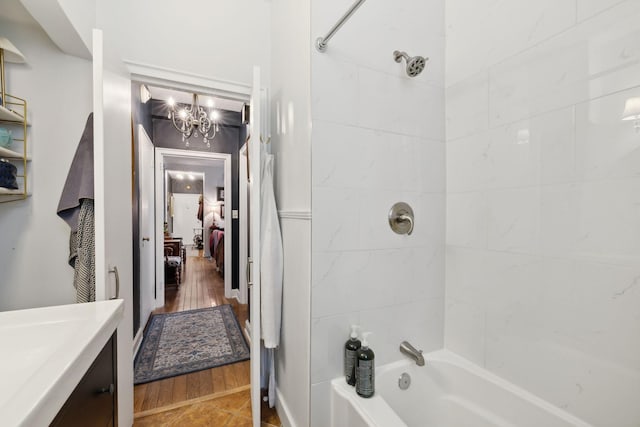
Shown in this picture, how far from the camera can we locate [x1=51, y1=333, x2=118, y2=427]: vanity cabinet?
644mm

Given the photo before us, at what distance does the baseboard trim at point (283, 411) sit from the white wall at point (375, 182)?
32 cm

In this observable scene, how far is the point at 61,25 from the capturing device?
1217 mm

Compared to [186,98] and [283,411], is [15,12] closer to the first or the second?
[186,98]

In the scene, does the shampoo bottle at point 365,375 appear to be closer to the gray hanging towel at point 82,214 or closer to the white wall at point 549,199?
the white wall at point 549,199

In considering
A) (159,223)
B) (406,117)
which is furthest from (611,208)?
(159,223)

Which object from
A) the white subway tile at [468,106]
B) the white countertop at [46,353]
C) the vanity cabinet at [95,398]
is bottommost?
the vanity cabinet at [95,398]

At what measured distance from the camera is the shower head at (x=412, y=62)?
127 cm

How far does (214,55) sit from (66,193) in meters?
1.15

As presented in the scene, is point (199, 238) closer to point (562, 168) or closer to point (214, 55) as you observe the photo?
point (214, 55)

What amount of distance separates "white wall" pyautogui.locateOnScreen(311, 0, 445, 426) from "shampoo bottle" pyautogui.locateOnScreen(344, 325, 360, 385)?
4cm

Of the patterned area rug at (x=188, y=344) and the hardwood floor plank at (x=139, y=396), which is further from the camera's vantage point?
the patterned area rug at (x=188, y=344)

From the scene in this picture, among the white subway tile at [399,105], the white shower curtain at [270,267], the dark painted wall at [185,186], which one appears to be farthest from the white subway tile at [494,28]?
the dark painted wall at [185,186]

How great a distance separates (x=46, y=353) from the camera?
2.38 ft

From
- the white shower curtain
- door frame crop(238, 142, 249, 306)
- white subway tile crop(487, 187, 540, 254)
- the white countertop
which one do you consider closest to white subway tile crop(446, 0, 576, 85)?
white subway tile crop(487, 187, 540, 254)
